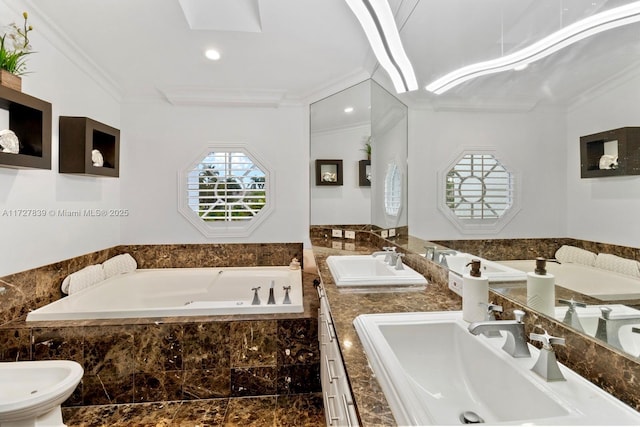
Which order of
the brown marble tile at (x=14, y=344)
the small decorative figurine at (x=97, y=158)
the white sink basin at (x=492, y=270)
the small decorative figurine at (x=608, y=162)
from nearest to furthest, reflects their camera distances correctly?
the small decorative figurine at (x=608, y=162) < the white sink basin at (x=492, y=270) < the brown marble tile at (x=14, y=344) < the small decorative figurine at (x=97, y=158)

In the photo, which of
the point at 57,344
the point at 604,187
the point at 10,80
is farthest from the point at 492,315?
the point at 10,80

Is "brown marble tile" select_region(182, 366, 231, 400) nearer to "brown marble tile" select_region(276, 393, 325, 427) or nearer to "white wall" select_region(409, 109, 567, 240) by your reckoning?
"brown marble tile" select_region(276, 393, 325, 427)

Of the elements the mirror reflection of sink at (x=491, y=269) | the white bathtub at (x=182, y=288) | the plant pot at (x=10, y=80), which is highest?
the plant pot at (x=10, y=80)

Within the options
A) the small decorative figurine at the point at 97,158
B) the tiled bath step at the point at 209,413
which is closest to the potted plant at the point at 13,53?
the small decorative figurine at the point at 97,158

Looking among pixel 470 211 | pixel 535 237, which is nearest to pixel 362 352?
pixel 535 237

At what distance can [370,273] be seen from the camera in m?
2.06

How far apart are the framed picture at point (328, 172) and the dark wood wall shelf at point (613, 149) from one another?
2.39 metres

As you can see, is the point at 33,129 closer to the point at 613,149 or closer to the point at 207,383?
the point at 207,383

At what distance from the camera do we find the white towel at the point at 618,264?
0.65 metres

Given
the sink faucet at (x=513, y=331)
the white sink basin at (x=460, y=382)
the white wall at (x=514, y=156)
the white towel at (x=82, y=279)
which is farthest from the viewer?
the white towel at (x=82, y=279)

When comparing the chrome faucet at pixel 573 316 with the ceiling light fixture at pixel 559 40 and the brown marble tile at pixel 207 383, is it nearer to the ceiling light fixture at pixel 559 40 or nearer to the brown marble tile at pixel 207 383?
the ceiling light fixture at pixel 559 40

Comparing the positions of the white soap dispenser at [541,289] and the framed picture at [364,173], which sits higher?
the framed picture at [364,173]

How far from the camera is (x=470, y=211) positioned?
4.21 feet

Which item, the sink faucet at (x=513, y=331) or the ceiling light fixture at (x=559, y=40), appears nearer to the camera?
the ceiling light fixture at (x=559, y=40)
